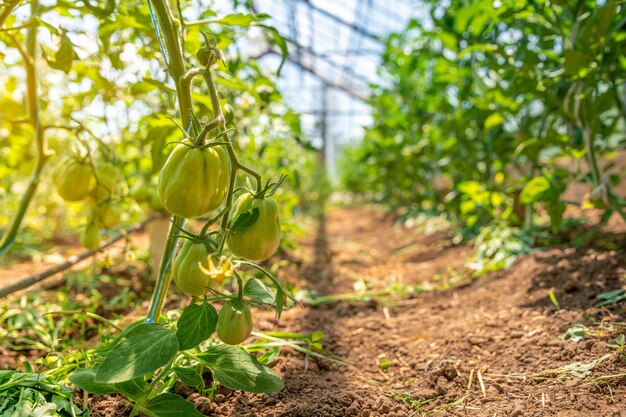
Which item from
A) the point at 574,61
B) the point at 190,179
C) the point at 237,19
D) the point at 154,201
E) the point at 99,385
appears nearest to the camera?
the point at 190,179

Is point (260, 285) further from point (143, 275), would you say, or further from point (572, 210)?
point (572, 210)

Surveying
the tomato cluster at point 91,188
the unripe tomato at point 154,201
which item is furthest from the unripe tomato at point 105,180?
the unripe tomato at point 154,201

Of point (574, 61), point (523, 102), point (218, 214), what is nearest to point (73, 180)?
point (218, 214)

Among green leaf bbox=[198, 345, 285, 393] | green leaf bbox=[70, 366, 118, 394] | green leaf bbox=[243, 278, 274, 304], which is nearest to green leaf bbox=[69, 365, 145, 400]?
green leaf bbox=[70, 366, 118, 394]

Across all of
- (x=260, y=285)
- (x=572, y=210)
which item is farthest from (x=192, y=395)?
(x=572, y=210)

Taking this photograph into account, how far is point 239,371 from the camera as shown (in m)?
0.82

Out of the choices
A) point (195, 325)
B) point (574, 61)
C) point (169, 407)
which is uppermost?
point (574, 61)

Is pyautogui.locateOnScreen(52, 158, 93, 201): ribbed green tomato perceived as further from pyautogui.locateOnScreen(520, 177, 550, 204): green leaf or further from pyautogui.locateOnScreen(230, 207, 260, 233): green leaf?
pyautogui.locateOnScreen(520, 177, 550, 204): green leaf

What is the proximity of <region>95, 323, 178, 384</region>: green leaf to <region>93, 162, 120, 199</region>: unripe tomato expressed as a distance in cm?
75

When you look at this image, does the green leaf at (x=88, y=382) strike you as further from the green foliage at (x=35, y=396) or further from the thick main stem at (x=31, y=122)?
the thick main stem at (x=31, y=122)

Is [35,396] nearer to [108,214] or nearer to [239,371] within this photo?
[239,371]

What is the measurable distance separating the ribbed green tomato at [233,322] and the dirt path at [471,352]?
23cm

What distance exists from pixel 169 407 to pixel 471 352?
827 mm

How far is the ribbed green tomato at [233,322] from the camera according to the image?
782 millimetres
